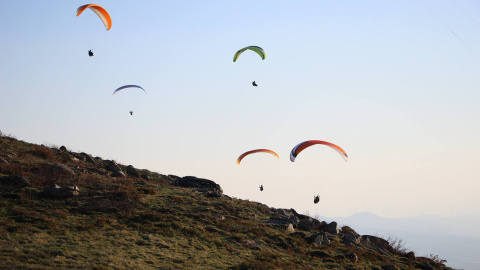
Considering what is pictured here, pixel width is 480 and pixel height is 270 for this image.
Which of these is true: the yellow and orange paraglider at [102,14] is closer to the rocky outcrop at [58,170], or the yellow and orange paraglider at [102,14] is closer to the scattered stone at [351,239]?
the rocky outcrop at [58,170]

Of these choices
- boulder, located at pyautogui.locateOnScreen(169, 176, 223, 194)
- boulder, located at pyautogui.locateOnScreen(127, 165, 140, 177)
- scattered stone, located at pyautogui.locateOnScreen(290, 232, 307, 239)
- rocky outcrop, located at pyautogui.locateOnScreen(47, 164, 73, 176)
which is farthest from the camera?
boulder, located at pyautogui.locateOnScreen(127, 165, 140, 177)

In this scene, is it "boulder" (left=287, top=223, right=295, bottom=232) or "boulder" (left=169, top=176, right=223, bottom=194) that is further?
"boulder" (left=169, top=176, right=223, bottom=194)

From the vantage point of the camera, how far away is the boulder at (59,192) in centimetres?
3212

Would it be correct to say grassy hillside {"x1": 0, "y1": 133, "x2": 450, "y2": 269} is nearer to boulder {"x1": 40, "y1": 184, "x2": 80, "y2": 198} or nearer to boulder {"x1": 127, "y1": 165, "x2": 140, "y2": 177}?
boulder {"x1": 40, "y1": 184, "x2": 80, "y2": 198}

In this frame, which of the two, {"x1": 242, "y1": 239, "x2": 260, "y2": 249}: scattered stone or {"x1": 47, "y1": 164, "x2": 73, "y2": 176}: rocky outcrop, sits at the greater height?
{"x1": 47, "y1": 164, "x2": 73, "y2": 176}: rocky outcrop

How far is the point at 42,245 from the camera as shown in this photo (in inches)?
941

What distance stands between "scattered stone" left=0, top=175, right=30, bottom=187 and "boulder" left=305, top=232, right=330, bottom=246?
749 inches

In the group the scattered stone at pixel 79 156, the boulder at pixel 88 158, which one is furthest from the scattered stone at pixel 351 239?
the scattered stone at pixel 79 156

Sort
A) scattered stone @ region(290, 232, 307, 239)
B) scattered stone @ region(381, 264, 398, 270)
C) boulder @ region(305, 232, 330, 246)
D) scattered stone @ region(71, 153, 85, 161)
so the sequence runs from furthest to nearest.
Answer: scattered stone @ region(71, 153, 85, 161), scattered stone @ region(290, 232, 307, 239), boulder @ region(305, 232, 330, 246), scattered stone @ region(381, 264, 398, 270)

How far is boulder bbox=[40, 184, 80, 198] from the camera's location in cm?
3212

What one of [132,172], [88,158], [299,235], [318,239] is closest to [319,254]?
[318,239]

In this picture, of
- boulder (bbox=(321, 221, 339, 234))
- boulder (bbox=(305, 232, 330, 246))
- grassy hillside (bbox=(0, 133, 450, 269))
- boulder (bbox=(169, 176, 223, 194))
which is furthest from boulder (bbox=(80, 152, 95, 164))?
boulder (bbox=(305, 232, 330, 246))

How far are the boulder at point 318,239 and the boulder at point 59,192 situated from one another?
15.8 metres

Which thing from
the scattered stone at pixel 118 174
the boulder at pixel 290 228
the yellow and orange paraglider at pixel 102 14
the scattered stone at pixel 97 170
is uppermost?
the yellow and orange paraglider at pixel 102 14
